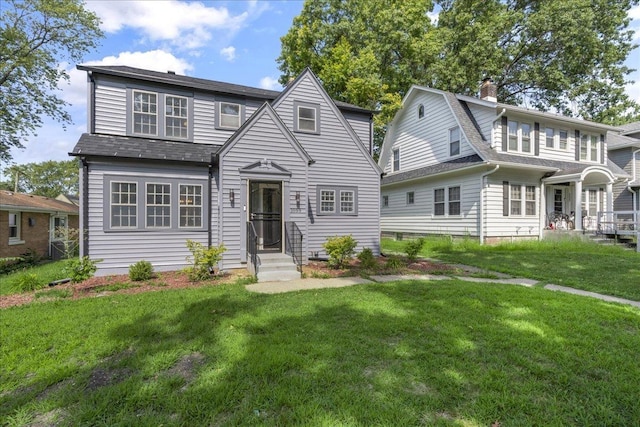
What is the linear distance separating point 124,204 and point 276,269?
4.67m

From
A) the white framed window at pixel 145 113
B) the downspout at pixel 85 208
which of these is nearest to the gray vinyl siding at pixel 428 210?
the white framed window at pixel 145 113

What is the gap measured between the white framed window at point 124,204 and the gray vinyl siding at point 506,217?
1334 cm

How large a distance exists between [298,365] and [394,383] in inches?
38.4

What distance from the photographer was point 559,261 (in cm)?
966

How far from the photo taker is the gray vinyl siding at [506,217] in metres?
13.3

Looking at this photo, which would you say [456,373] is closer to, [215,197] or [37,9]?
[215,197]

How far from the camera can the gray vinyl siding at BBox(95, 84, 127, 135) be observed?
29.5 ft

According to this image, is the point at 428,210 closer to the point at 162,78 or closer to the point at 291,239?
the point at 291,239

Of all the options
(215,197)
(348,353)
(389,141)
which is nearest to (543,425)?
(348,353)

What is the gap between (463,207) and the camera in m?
14.3

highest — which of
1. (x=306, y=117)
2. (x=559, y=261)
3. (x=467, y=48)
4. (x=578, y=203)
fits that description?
(x=467, y=48)

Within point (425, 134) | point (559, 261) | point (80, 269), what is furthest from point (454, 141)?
point (80, 269)

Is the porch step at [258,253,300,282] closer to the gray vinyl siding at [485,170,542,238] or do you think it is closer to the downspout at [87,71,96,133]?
the downspout at [87,71,96,133]

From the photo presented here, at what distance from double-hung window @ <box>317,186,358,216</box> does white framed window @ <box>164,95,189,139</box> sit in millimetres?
4884
